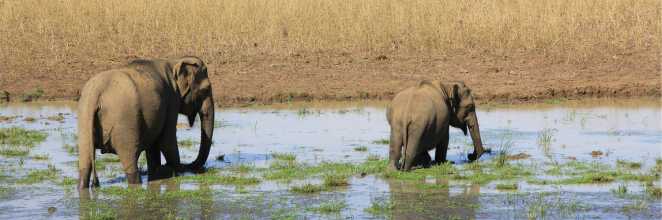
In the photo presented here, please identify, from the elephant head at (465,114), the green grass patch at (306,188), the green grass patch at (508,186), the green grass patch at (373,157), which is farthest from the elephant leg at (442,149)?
the green grass patch at (306,188)

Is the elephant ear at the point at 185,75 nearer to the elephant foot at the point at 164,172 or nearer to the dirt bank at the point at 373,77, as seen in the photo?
the elephant foot at the point at 164,172

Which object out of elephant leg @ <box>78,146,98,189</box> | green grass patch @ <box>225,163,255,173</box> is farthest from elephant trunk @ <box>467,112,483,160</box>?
elephant leg @ <box>78,146,98,189</box>

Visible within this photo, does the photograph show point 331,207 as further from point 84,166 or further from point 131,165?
point 84,166

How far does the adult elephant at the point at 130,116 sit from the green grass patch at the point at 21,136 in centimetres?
356

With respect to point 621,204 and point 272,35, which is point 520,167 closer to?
point 621,204

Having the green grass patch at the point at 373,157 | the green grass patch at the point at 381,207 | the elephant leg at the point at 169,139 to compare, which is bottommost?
the green grass patch at the point at 373,157

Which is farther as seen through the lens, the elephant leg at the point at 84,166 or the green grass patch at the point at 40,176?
the green grass patch at the point at 40,176

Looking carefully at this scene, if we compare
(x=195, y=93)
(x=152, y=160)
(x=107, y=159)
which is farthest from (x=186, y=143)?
(x=152, y=160)

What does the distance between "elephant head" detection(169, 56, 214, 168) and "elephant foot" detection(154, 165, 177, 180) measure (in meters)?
0.47

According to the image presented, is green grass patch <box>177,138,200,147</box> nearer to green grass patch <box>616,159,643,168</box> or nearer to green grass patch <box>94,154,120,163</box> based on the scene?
green grass patch <box>94,154,120,163</box>

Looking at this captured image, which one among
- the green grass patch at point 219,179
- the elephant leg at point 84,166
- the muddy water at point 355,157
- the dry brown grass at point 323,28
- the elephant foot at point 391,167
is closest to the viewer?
the muddy water at point 355,157

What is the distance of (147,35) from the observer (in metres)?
22.4

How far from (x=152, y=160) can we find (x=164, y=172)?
0.23 m

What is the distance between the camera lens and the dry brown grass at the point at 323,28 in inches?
845
